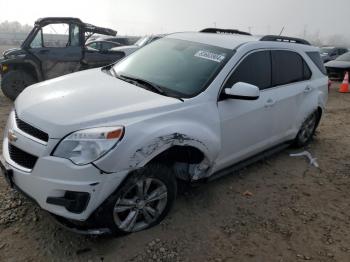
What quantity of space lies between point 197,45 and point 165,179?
1.72 m

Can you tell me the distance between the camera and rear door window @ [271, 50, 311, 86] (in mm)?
4582

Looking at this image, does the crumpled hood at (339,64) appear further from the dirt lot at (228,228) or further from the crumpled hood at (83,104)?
the crumpled hood at (83,104)

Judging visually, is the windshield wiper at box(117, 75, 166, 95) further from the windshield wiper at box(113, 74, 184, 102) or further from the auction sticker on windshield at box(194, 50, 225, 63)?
the auction sticker on windshield at box(194, 50, 225, 63)

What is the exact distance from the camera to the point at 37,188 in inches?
113

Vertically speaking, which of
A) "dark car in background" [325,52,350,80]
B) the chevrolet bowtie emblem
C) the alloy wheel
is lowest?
"dark car in background" [325,52,350,80]

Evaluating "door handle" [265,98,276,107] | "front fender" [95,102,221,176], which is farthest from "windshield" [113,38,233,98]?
"door handle" [265,98,276,107]

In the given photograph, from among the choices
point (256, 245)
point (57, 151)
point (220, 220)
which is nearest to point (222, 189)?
point (220, 220)

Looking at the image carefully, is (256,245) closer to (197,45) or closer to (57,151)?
(57,151)

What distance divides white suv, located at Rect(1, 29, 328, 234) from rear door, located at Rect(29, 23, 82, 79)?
515 cm

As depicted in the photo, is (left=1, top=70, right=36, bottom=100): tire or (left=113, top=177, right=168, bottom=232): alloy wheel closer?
(left=113, top=177, right=168, bottom=232): alloy wheel

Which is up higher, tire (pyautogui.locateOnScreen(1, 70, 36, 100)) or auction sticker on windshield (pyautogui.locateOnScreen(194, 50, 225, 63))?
auction sticker on windshield (pyautogui.locateOnScreen(194, 50, 225, 63))

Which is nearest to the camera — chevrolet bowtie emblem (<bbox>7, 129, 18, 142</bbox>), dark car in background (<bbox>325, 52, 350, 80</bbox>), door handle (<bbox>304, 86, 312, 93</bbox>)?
chevrolet bowtie emblem (<bbox>7, 129, 18, 142</bbox>)

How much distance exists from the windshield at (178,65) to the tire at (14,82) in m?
5.34

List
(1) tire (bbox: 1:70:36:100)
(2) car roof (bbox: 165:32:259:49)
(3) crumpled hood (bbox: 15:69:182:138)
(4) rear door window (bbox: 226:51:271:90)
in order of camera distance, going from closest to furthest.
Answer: (3) crumpled hood (bbox: 15:69:182:138)
(4) rear door window (bbox: 226:51:271:90)
(2) car roof (bbox: 165:32:259:49)
(1) tire (bbox: 1:70:36:100)
